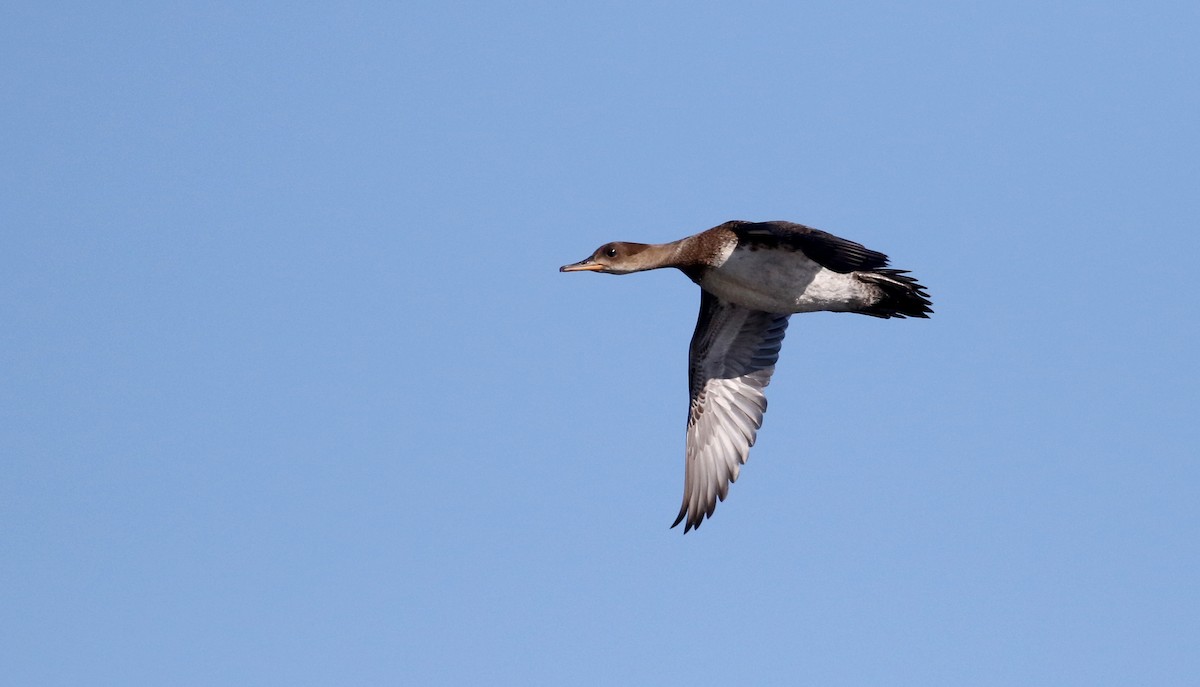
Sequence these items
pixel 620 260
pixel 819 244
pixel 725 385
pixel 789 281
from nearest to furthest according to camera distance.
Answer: pixel 819 244 < pixel 789 281 < pixel 620 260 < pixel 725 385

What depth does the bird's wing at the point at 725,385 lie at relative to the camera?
58.1 ft

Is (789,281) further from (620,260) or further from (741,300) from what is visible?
(620,260)

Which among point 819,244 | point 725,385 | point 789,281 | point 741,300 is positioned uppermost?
point 819,244

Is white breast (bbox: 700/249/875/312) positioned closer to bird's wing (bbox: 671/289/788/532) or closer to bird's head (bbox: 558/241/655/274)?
bird's head (bbox: 558/241/655/274)

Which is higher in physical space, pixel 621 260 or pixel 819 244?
pixel 819 244

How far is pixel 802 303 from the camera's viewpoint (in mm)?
16094

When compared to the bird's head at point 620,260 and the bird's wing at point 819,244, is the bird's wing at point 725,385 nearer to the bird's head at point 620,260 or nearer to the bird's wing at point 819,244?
the bird's head at point 620,260

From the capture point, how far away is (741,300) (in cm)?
1658

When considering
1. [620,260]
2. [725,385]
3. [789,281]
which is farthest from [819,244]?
[725,385]

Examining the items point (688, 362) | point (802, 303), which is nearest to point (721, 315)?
point (688, 362)

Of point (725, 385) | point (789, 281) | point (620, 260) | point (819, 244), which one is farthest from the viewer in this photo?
point (725, 385)

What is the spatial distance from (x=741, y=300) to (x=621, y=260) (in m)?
1.46

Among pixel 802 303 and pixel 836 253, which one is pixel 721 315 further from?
pixel 836 253

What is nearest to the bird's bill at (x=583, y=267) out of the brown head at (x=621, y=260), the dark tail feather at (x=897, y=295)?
the brown head at (x=621, y=260)
